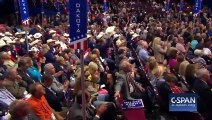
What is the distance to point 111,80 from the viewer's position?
359 inches

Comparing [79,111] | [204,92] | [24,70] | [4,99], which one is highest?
[24,70]

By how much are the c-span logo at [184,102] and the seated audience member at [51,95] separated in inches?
82.2

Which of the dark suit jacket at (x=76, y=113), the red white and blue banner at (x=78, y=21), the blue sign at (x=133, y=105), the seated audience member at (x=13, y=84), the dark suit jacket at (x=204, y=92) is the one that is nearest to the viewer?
the red white and blue banner at (x=78, y=21)

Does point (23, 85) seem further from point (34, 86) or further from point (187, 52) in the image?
point (187, 52)

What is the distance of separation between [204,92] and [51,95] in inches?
110

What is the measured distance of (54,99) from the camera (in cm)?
788

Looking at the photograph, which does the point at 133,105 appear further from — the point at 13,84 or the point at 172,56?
the point at 172,56

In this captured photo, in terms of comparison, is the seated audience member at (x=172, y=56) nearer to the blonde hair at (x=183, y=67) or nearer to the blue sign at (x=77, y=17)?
the blonde hair at (x=183, y=67)

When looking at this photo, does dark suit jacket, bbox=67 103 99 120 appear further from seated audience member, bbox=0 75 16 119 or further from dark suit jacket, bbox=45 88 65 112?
dark suit jacket, bbox=45 88 65 112

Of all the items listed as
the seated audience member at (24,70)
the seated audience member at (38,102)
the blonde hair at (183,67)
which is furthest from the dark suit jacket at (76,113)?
the blonde hair at (183,67)

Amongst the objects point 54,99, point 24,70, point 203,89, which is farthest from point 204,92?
point 24,70

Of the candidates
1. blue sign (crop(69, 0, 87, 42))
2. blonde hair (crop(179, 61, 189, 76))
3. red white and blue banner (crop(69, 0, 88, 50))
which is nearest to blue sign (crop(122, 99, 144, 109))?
red white and blue banner (crop(69, 0, 88, 50))

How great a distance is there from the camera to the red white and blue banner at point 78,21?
632 centimetres

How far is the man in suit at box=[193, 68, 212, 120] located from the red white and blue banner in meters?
2.79
